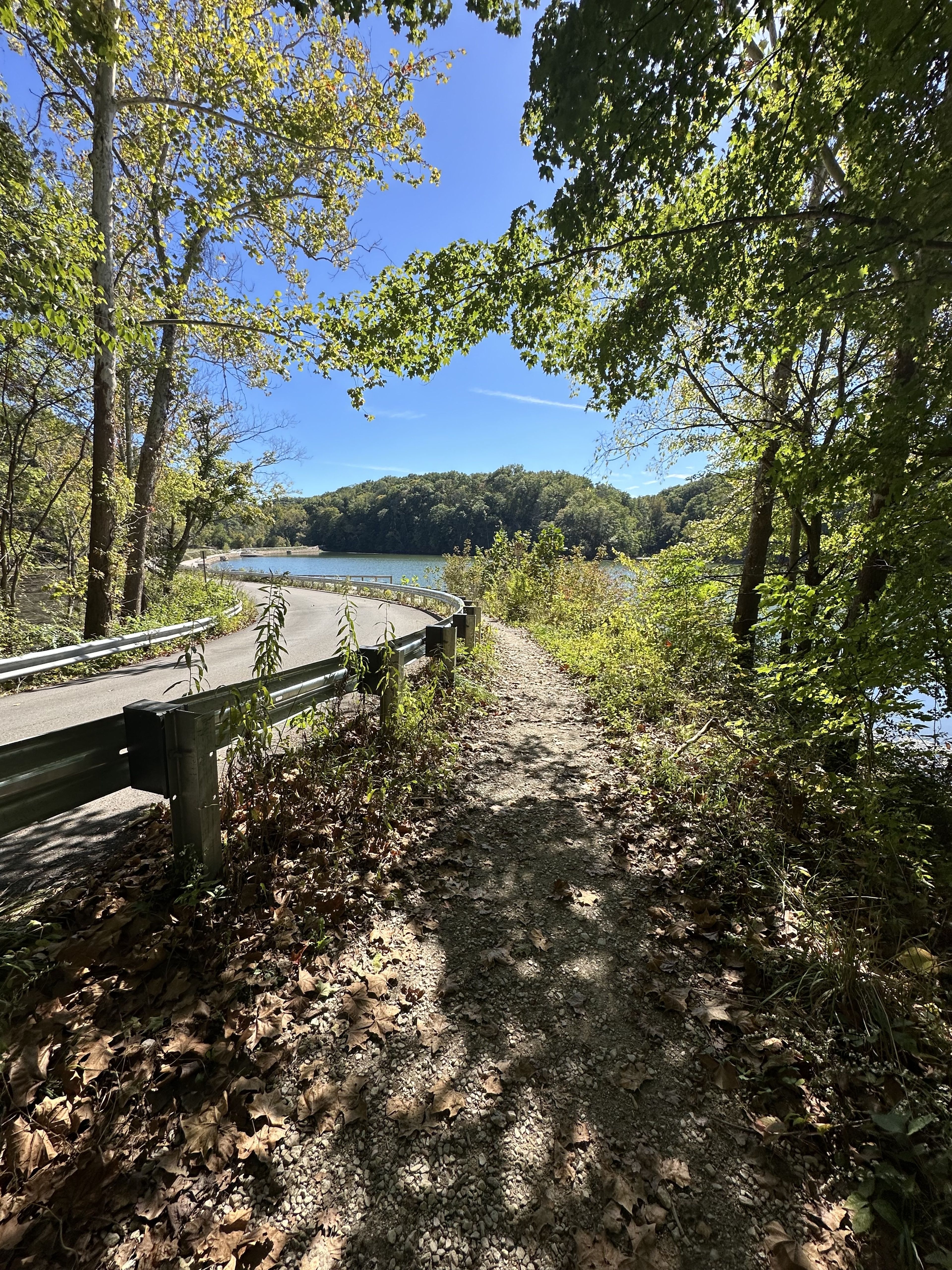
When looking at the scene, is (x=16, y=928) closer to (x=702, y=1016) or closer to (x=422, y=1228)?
(x=422, y=1228)

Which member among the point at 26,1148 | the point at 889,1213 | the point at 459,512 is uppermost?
the point at 459,512

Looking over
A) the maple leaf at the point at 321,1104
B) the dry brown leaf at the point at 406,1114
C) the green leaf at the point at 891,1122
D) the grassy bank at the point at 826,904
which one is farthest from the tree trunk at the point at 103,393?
the green leaf at the point at 891,1122

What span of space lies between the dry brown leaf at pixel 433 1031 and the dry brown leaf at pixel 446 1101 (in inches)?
5.4

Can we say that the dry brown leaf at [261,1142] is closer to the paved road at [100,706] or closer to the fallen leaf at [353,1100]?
the fallen leaf at [353,1100]

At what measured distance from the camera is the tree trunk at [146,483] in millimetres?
10258

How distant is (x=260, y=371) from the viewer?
10594 millimetres

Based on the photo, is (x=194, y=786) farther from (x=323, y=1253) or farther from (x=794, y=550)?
(x=794, y=550)

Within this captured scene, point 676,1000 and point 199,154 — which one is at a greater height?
point 199,154

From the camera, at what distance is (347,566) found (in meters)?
40.8

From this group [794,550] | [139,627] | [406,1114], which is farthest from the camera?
[139,627]

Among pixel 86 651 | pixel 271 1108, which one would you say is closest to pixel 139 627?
pixel 86 651

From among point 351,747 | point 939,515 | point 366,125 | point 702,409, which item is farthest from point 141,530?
point 939,515

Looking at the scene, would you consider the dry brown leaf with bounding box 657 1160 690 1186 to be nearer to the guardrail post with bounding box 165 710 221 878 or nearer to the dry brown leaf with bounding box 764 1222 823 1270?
the dry brown leaf with bounding box 764 1222 823 1270

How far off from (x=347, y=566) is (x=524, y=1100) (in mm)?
41228
